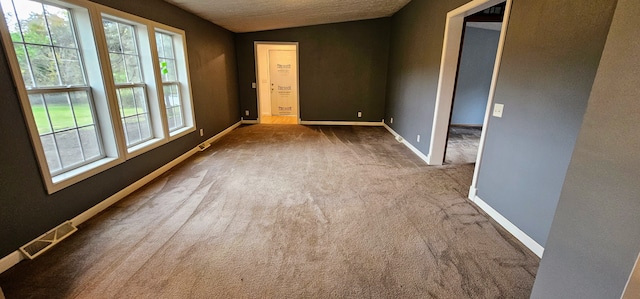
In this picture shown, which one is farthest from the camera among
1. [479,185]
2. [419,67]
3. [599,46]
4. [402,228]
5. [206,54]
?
[206,54]

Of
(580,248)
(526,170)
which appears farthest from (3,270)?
(526,170)

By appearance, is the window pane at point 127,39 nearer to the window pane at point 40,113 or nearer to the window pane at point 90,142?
the window pane at point 90,142

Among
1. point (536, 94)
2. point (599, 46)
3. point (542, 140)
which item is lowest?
point (542, 140)

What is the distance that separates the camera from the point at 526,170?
2.10 metres

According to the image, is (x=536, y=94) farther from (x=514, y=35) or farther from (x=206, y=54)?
(x=206, y=54)

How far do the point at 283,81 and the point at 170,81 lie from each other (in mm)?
4257

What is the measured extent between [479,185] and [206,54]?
474 centimetres

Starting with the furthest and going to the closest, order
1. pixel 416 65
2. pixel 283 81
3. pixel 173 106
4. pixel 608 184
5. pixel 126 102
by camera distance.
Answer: pixel 283 81 < pixel 416 65 < pixel 173 106 < pixel 126 102 < pixel 608 184

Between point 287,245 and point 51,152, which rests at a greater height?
point 51,152

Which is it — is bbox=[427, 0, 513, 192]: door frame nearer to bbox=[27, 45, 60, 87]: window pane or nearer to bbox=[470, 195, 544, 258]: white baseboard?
bbox=[470, 195, 544, 258]: white baseboard

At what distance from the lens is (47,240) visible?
1.98 meters

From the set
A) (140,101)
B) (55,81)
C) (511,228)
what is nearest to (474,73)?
(511,228)

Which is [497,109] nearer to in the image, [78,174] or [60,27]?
[78,174]

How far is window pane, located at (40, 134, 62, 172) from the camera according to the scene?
2115mm
